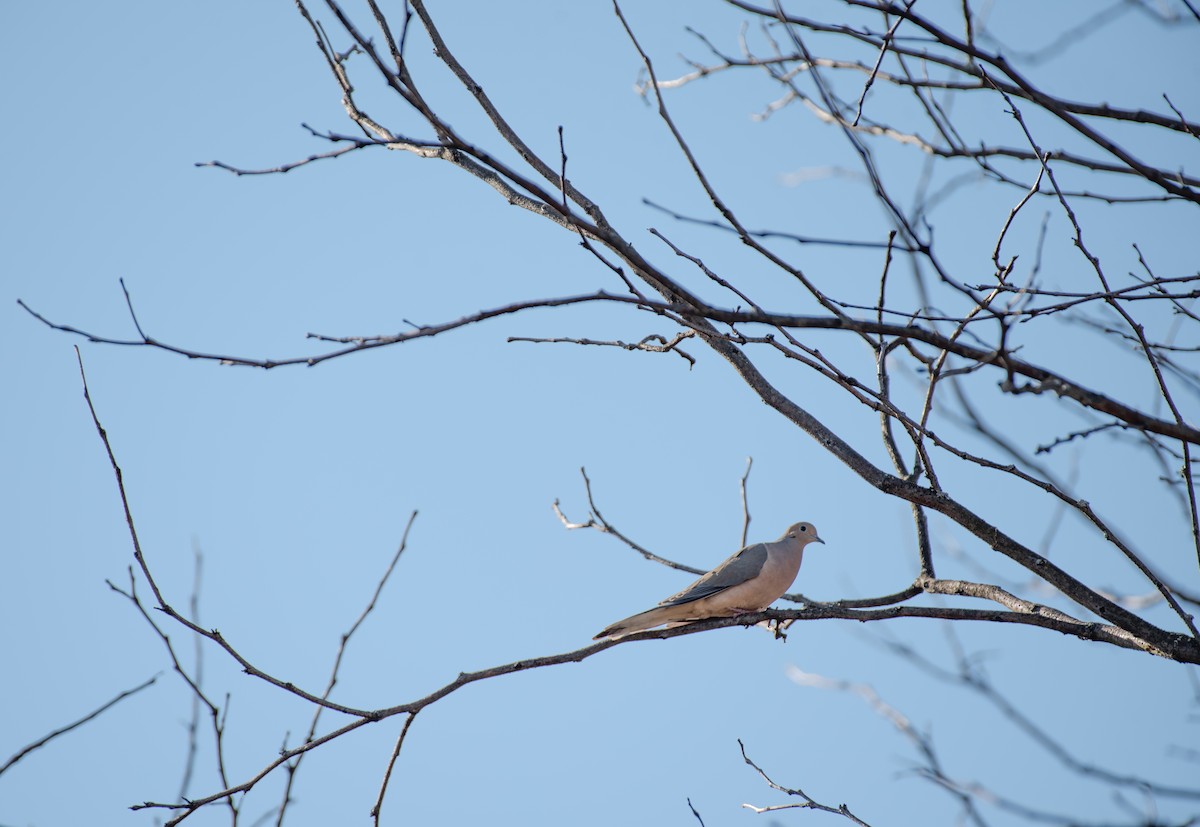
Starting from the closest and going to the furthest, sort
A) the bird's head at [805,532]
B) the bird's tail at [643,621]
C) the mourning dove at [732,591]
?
the bird's tail at [643,621] → the mourning dove at [732,591] → the bird's head at [805,532]

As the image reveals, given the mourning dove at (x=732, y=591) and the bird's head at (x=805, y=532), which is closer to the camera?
the mourning dove at (x=732, y=591)

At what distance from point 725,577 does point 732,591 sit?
8 cm

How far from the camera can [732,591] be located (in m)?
5.14

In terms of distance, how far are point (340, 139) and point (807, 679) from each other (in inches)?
94.9

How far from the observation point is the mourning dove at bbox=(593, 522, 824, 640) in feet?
16.3

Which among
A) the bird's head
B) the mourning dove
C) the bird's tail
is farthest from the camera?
the bird's head

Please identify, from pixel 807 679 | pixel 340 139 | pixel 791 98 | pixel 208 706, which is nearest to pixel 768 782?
pixel 807 679

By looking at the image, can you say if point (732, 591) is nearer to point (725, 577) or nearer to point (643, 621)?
point (725, 577)

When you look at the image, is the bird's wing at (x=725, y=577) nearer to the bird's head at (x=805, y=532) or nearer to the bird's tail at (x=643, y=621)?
the bird's tail at (x=643, y=621)

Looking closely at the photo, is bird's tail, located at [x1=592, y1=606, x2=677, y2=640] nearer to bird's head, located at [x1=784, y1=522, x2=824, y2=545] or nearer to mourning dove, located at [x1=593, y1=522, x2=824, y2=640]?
mourning dove, located at [x1=593, y1=522, x2=824, y2=640]

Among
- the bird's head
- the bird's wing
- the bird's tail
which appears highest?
the bird's head

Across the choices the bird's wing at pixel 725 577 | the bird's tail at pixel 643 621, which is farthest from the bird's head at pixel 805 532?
the bird's tail at pixel 643 621

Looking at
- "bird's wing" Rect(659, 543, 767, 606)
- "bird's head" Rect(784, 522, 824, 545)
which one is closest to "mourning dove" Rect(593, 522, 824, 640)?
"bird's wing" Rect(659, 543, 767, 606)

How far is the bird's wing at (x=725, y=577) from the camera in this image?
197 inches
